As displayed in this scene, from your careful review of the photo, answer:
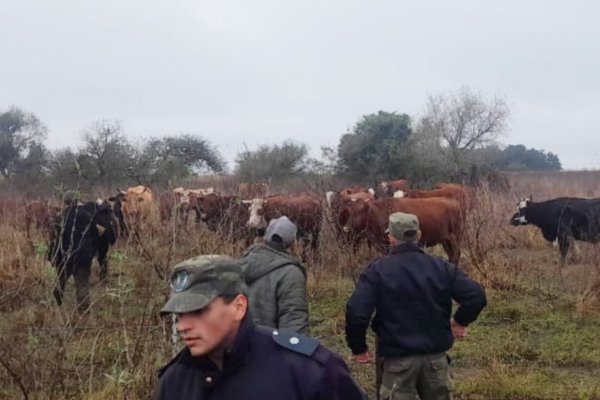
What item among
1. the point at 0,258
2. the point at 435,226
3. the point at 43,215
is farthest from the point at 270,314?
the point at 43,215

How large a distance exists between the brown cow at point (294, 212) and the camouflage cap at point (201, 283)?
10.8 metres

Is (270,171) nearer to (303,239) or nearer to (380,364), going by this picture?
(303,239)

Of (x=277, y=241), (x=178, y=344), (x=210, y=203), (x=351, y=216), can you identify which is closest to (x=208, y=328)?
(x=277, y=241)

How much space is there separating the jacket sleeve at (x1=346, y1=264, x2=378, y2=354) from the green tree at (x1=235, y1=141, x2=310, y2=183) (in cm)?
2335

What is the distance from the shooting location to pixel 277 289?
4.43 m

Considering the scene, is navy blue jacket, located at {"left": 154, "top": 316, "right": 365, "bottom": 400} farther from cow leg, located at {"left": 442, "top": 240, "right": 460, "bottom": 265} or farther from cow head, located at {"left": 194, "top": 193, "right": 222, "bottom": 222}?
cow head, located at {"left": 194, "top": 193, "right": 222, "bottom": 222}

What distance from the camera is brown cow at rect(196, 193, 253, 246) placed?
1133cm

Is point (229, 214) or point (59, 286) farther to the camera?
point (229, 214)

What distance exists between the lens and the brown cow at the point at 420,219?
12773mm

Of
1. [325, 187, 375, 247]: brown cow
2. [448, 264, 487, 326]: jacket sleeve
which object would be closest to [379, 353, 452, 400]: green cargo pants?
[448, 264, 487, 326]: jacket sleeve

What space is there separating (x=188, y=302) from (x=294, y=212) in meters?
11.9

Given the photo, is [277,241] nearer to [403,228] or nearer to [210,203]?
[403,228]

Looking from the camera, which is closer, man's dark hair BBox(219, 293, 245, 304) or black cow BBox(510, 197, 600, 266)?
man's dark hair BBox(219, 293, 245, 304)

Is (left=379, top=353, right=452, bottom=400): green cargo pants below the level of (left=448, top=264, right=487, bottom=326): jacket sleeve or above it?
below
